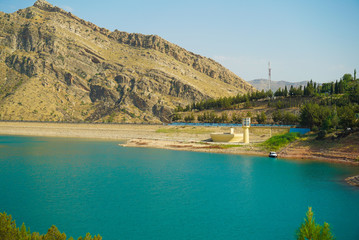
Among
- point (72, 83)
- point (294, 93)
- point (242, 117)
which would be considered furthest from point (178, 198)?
point (72, 83)

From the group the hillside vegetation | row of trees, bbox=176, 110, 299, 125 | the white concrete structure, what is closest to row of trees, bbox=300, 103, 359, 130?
the hillside vegetation

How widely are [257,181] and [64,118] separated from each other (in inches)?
5390

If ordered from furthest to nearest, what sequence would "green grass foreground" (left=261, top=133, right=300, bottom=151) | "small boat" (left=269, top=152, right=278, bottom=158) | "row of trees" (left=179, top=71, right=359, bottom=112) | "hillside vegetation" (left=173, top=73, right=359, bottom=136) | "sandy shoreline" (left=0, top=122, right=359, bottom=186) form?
"row of trees" (left=179, top=71, right=359, bottom=112)
"hillside vegetation" (left=173, top=73, right=359, bottom=136)
"green grass foreground" (left=261, top=133, right=300, bottom=151)
"small boat" (left=269, top=152, right=278, bottom=158)
"sandy shoreline" (left=0, top=122, right=359, bottom=186)

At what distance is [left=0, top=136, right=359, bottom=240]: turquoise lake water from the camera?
23.0 meters

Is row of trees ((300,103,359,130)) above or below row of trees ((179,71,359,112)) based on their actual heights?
below

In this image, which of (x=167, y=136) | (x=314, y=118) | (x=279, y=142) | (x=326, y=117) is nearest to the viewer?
(x=279, y=142)

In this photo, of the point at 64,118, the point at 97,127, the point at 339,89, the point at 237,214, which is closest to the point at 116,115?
the point at 64,118

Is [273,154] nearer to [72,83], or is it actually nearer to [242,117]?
[242,117]

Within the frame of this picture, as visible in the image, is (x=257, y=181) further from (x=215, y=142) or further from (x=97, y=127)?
(x=97, y=127)

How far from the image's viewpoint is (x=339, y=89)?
105 metres

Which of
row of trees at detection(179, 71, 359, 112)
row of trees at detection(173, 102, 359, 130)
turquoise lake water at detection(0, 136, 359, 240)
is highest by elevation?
row of trees at detection(179, 71, 359, 112)

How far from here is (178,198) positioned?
30.5 m

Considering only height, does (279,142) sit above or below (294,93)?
below

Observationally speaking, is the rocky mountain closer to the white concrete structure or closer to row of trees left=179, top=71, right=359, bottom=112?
row of trees left=179, top=71, right=359, bottom=112
